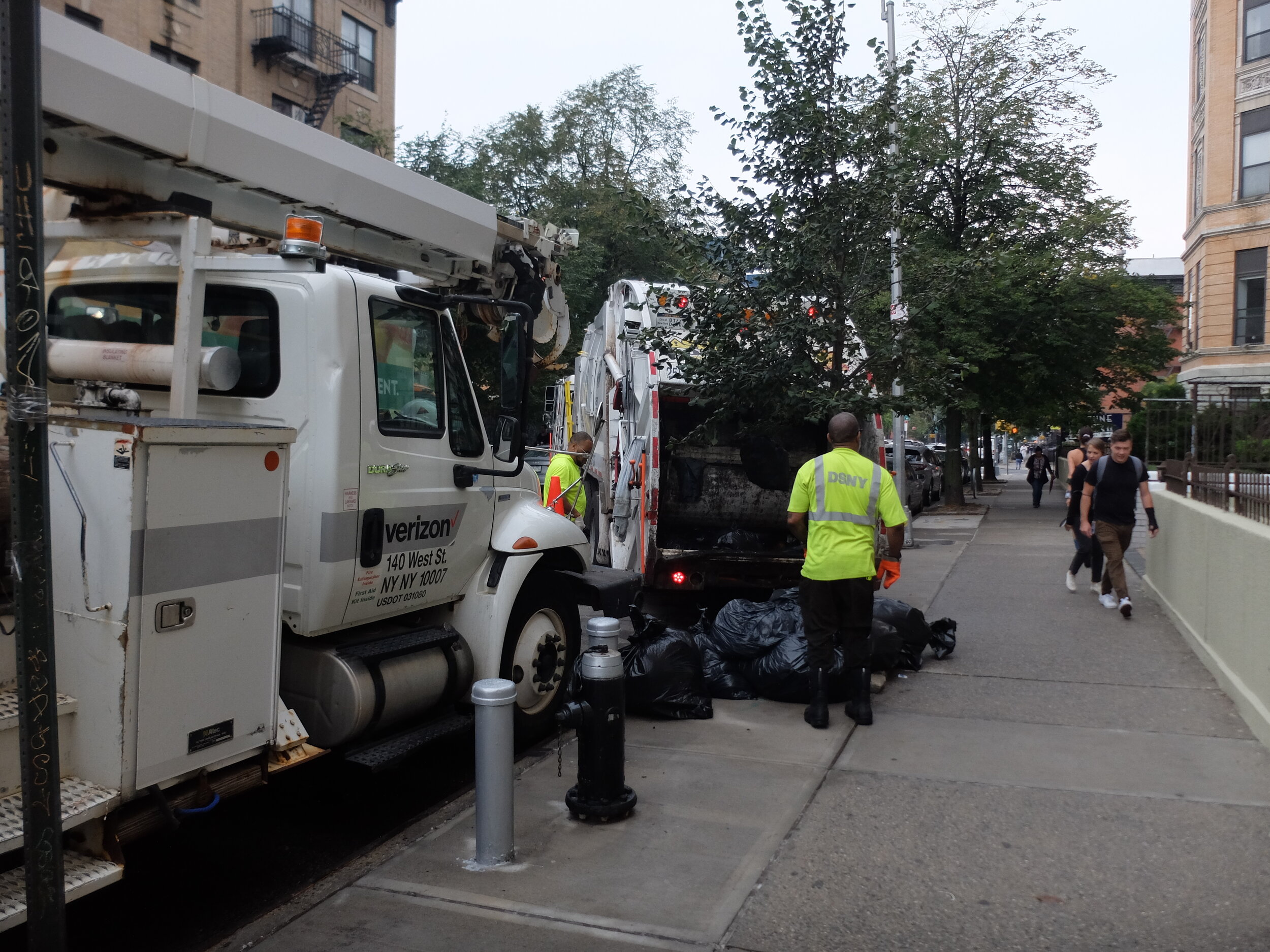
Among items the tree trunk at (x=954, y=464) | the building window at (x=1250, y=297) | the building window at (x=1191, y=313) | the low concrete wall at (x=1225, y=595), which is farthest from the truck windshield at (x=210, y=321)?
the building window at (x=1191, y=313)

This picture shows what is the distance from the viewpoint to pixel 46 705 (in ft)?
8.00

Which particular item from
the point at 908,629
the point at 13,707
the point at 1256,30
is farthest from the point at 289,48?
the point at 1256,30

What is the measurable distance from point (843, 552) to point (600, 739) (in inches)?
81.7

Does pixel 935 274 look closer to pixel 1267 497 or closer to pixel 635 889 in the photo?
pixel 1267 497

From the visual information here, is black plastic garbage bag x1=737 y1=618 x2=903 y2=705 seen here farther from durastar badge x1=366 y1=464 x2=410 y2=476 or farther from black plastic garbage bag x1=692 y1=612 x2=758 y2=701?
durastar badge x1=366 y1=464 x2=410 y2=476

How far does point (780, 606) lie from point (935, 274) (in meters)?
3.11

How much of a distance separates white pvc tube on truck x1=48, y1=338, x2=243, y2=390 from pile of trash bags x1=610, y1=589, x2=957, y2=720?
2.95m

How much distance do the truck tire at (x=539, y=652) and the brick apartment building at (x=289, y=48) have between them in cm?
1965

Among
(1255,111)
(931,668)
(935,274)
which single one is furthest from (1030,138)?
(931,668)

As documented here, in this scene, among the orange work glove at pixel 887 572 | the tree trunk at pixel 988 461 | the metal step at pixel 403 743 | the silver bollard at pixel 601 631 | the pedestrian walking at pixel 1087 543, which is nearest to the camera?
the metal step at pixel 403 743

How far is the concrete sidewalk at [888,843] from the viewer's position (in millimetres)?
3625

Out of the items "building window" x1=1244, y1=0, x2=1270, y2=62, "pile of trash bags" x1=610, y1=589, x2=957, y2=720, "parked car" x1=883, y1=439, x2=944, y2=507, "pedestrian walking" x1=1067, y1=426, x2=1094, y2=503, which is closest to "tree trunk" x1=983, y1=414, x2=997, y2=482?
"parked car" x1=883, y1=439, x2=944, y2=507

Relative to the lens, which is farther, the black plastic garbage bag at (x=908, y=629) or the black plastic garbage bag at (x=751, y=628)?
the black plastic garbage bag at (x=908, y=629)

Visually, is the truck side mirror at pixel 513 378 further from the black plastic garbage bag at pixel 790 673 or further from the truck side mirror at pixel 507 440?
the black plastic garbage bag at pixel 790 673
